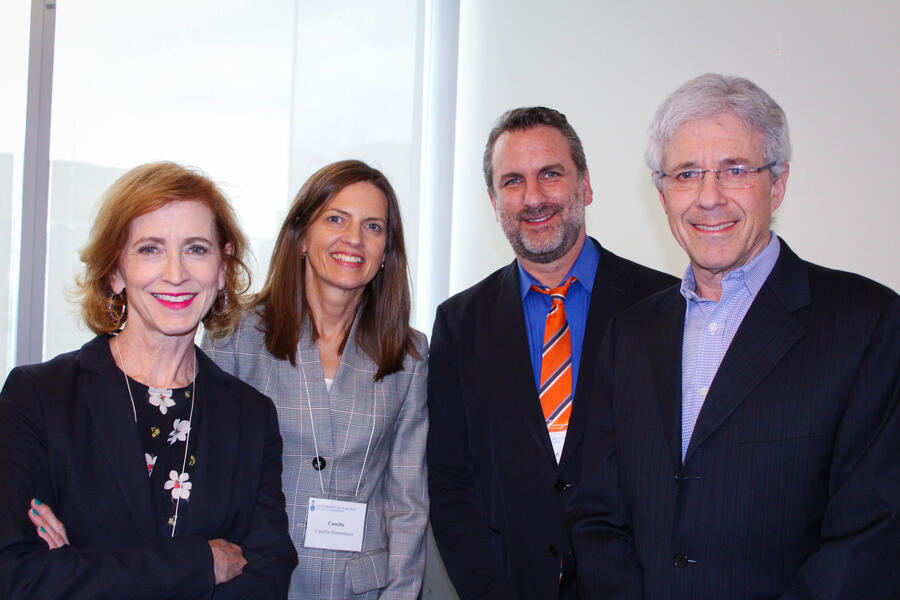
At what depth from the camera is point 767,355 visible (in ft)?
5.51

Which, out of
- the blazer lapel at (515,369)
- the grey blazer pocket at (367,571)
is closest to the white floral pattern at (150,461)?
the grey blazer pocket at (367,571)

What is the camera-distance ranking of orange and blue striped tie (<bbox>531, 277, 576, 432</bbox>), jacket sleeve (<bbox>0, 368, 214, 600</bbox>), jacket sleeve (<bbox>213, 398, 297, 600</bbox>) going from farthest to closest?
1. orange and blue striped tie (<bbox>531, 277, 576, 432</bbox>)
2. jacket sleeve (<bbox>213, 398, 297, 600</bbox>)
3. jacket sleeve (<bbox>0, 368, 214, 600</bbox>)

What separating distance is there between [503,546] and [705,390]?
96 centimetres

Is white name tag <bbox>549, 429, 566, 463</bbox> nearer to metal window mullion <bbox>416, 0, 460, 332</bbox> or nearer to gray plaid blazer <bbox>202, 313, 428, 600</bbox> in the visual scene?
gray plaid blazer <bbox>202, 313, 428, 600</bbox>

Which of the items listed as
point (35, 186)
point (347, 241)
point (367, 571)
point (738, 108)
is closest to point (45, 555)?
point (367, 571)

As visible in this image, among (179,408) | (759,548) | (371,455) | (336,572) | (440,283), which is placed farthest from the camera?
(440,283)

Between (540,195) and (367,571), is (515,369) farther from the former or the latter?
(367,571)

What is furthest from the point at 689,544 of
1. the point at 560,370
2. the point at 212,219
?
the point at 212,219

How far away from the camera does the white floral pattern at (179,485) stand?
1927 millimetres

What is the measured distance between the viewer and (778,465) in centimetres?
162

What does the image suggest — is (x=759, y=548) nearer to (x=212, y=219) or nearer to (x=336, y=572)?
(x=336, y=572)

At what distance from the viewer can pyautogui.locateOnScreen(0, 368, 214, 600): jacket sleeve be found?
1.64 m

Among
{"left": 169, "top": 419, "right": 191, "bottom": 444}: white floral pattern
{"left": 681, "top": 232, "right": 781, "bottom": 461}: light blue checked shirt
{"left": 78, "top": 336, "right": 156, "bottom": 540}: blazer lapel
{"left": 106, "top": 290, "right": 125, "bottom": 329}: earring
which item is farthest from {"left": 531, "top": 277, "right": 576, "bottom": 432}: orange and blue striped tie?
{"left": 106, "top": 290, "right": 125, "bottom": 329}: earring

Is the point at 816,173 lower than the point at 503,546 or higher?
higher
